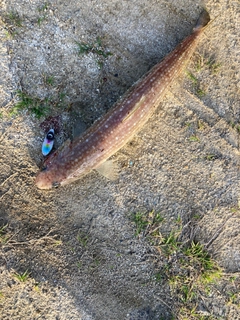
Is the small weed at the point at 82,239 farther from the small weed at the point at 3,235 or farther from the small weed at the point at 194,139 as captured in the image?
the small weed at the point at 194,139

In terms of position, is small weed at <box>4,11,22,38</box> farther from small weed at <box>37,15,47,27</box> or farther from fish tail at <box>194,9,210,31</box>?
fish tail at <box>194,9,210,31</box>

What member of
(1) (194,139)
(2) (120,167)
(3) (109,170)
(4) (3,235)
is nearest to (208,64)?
(1) (194,139)

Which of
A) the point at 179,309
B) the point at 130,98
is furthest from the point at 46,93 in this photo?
the point at 179,309

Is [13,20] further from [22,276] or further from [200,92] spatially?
[22,276]

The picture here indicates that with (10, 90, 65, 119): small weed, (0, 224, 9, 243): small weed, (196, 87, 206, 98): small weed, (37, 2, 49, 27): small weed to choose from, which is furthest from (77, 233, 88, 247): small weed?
(37, 2, 49, 27): small weed

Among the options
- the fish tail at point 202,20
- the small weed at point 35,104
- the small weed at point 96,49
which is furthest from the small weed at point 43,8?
the fish tail at point 202,20
